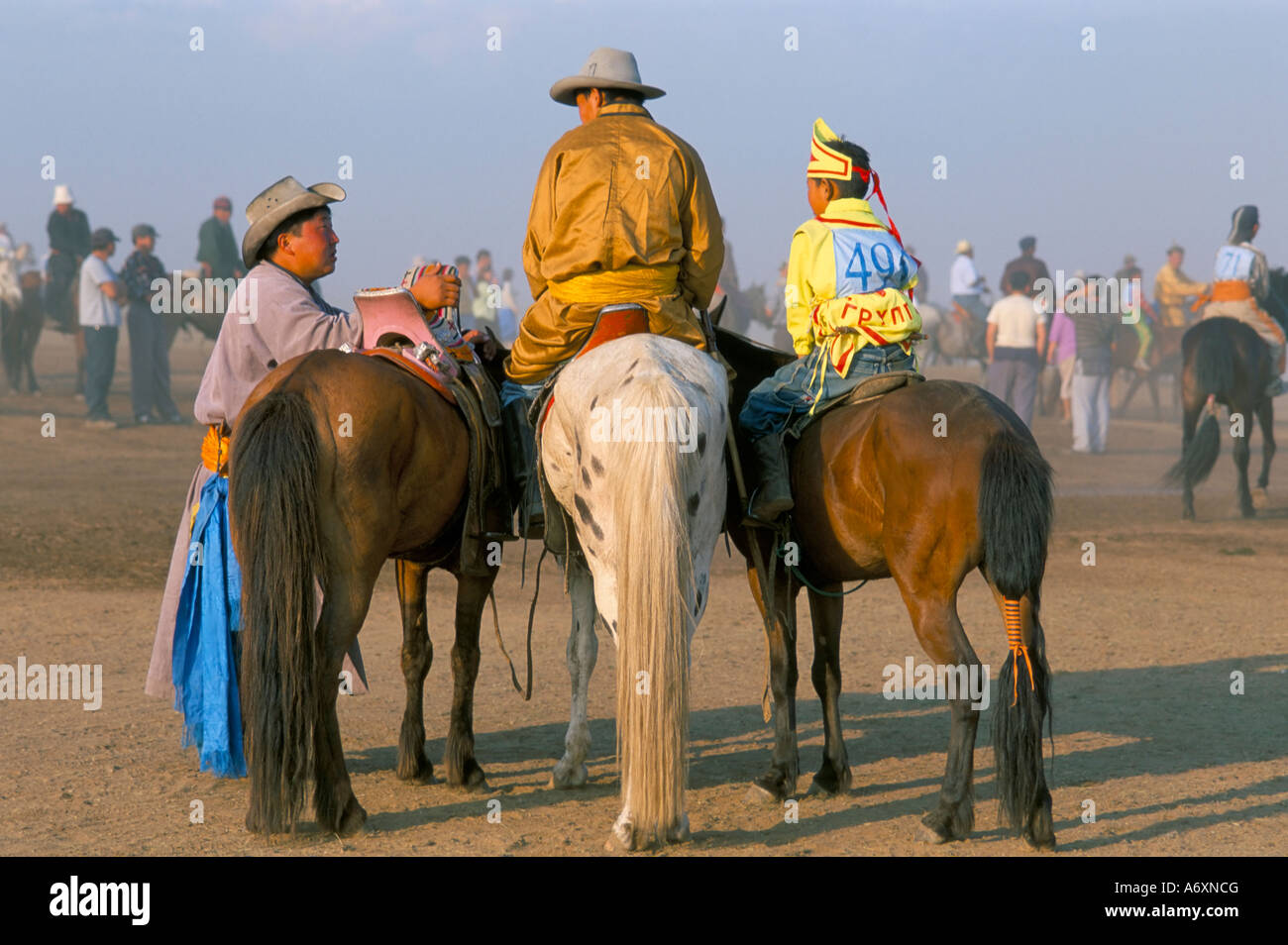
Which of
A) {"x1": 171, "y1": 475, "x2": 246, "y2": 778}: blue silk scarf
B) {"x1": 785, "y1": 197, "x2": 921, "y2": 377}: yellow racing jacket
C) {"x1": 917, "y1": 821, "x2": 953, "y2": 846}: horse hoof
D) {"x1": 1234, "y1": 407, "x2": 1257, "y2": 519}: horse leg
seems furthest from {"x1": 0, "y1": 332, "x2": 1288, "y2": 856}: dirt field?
{"x1": 785, "y1": 197, "x2": 921, "y2": 377}: yellow racing jacket

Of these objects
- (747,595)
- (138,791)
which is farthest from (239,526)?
(747,595)

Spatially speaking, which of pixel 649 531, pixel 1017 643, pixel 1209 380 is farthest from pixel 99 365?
pixel 1017 643

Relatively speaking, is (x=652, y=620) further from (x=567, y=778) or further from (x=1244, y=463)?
(x=1244, y=463)

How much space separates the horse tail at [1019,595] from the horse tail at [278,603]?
2242mm

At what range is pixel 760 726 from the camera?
6887mm

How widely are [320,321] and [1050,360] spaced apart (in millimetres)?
18553

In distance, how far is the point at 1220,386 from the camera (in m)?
13.7

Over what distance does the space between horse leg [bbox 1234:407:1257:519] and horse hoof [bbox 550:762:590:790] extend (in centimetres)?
990

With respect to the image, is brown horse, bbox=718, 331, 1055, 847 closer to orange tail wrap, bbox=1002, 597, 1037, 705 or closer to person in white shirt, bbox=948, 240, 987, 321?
orange tail wrap, bbox=1002, 597, 1037, 705

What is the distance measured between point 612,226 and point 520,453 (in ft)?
3.28

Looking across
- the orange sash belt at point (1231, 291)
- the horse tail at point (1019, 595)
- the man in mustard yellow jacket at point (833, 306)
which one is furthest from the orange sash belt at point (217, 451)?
the orange sash belt at point (1231, 291)

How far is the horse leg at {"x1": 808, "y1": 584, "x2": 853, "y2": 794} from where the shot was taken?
5676 millimetres

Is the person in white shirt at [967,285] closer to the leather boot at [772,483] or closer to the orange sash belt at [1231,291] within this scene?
the orange sash belt at [1231,291]

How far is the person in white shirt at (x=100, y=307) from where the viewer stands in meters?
17.0
